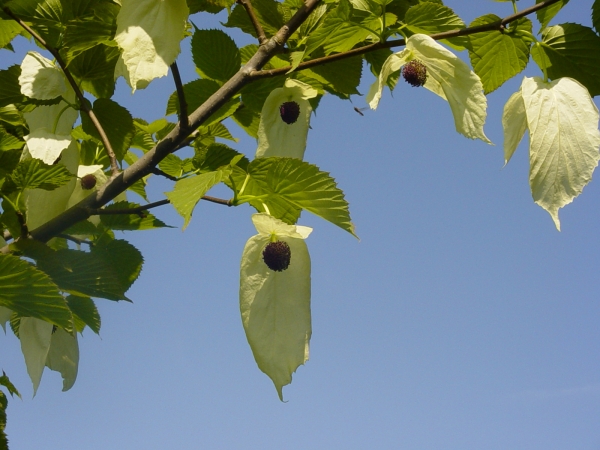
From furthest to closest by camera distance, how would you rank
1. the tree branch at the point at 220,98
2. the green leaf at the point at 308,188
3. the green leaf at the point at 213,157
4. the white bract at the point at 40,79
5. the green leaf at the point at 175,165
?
the green leaf at the point at 175,165 < the green leaf at the point at 213,157 < the white bract at the point at 40,79 < the tree branch at the point at 220,98 < the green leaf at the point at 308,188

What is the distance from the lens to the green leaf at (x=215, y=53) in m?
1.06

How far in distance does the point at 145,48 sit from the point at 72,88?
35 centimetres

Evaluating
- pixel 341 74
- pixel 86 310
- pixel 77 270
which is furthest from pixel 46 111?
pixel 341 74

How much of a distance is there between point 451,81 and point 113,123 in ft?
2.01

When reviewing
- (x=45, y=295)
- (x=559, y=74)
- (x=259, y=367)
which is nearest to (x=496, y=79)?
(x=559, y=74)

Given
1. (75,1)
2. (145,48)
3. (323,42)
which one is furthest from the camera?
(75,1)

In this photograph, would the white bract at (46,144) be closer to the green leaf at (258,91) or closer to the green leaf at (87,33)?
the green leaf at (87,33)

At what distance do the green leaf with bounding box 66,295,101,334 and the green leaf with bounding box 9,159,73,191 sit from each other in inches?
11.4

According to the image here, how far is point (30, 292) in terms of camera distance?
0.88m

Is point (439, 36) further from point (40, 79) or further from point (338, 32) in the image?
point (40, 79)

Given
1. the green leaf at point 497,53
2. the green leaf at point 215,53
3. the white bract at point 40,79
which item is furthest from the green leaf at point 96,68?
the green leaf at point 497,53

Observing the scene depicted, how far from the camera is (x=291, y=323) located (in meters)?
0.80

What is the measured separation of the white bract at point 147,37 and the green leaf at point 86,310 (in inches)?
23.0

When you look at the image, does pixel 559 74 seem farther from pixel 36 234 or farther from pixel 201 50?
pixel 36 234
